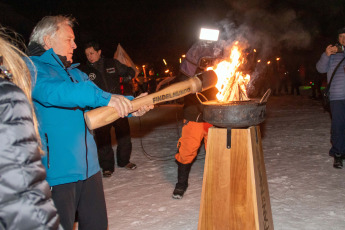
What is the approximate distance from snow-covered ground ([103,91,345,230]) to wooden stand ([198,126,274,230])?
618 mm

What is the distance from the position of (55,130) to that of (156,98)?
709mm

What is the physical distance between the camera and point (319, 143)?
19.7 feet

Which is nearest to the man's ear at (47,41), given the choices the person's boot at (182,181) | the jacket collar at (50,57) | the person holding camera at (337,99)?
the jacket collar at (50,57)

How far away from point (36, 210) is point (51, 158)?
855mm

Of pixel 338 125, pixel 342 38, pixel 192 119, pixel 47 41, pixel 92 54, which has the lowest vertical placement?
pixel 338 125

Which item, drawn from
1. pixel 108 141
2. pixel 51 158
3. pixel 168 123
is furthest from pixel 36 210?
pixel 168 123

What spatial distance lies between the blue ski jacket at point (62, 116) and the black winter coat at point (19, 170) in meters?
0.67

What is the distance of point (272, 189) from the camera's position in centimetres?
385

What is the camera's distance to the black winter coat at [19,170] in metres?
0.94

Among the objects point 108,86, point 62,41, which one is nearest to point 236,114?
point 62,41

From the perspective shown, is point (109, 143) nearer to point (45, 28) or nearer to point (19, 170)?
point (45, 28)

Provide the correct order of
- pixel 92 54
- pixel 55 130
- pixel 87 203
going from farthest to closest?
pixel 92 54 < pixel 87 203 < pixel 55 130

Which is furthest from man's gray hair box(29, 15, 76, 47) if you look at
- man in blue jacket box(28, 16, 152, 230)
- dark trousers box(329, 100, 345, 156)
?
dark trousers box(329, 100, 345, 156)

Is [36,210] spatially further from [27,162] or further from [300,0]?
[300,0]
